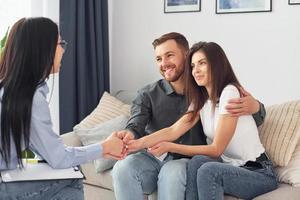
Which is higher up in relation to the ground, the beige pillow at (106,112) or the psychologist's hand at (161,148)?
the beige pillow at (106,112)

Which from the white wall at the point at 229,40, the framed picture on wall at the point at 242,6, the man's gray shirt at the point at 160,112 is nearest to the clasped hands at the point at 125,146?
the man's gray shirt at the point at 160,112

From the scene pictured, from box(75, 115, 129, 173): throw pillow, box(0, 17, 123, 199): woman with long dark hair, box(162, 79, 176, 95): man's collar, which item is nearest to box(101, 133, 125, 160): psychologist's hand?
box(0, 17, 123, 199): woman with long dark hair

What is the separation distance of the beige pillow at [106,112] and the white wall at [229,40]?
601 mm

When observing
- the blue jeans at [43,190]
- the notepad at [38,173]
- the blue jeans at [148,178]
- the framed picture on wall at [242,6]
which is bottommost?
the blue jeans at [148,178]

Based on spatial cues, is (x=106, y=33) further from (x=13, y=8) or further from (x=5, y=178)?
(x=5, y=178)

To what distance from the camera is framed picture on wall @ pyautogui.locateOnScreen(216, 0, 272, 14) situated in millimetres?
3320

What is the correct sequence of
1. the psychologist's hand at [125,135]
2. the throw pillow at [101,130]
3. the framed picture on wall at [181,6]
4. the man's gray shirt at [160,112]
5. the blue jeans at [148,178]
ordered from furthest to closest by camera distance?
the framed picture on wall at [181,6] < the throw pillow at [101,130] < the man's gray shirt at [160,112] < the psychologist's hand at [125,135] < the blue jeans at [148,178]

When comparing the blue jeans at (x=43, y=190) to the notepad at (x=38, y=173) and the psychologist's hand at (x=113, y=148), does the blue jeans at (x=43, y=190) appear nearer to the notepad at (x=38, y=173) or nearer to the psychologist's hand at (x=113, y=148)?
the notepad at (x=38, y=173)

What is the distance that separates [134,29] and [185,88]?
4.88ft

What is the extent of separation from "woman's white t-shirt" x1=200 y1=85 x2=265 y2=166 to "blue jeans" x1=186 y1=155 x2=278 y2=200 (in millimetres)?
76

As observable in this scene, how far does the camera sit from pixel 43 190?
2008 mm

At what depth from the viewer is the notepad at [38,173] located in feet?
6.41

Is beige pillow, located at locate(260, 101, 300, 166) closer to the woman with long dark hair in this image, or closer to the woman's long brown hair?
the woman's long brown hair

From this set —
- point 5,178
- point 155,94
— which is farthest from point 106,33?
point 5,178
